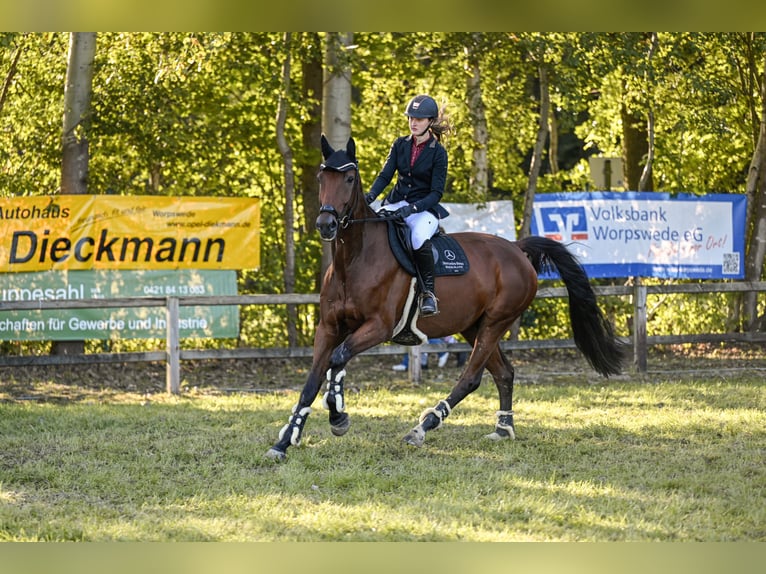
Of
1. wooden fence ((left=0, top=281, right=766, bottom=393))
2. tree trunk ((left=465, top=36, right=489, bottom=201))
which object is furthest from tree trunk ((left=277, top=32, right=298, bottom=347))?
tree trunk ((left=465, top=36, right=489, bottom=201))

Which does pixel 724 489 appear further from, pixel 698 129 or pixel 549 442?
pixel 698 129

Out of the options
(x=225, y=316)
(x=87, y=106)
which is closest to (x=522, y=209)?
(x=225, y=316)

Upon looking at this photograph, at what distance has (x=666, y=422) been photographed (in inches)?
351

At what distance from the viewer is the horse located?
7.18m

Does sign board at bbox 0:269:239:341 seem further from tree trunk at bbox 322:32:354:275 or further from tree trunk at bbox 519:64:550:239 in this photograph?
tree trunk at bbox 519:64:550:239

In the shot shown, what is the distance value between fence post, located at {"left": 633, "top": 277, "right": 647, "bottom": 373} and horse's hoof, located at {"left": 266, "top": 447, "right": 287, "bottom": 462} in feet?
23.0

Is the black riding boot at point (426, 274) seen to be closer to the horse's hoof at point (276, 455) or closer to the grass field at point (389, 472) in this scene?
the grass field at point (389, 472)

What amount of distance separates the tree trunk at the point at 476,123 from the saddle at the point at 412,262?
626 cm

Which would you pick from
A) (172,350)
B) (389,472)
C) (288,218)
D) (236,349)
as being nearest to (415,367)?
(236,349)

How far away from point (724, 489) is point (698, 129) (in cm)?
1028

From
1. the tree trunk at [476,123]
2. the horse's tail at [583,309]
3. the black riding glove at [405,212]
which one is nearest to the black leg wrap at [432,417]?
the black riding glove at [405,212]

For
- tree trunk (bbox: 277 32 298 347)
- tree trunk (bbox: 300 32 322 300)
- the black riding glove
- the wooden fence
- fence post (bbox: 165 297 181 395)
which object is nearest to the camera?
the black riding glove

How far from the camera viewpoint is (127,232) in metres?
13.0

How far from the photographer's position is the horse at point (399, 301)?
283 inches
